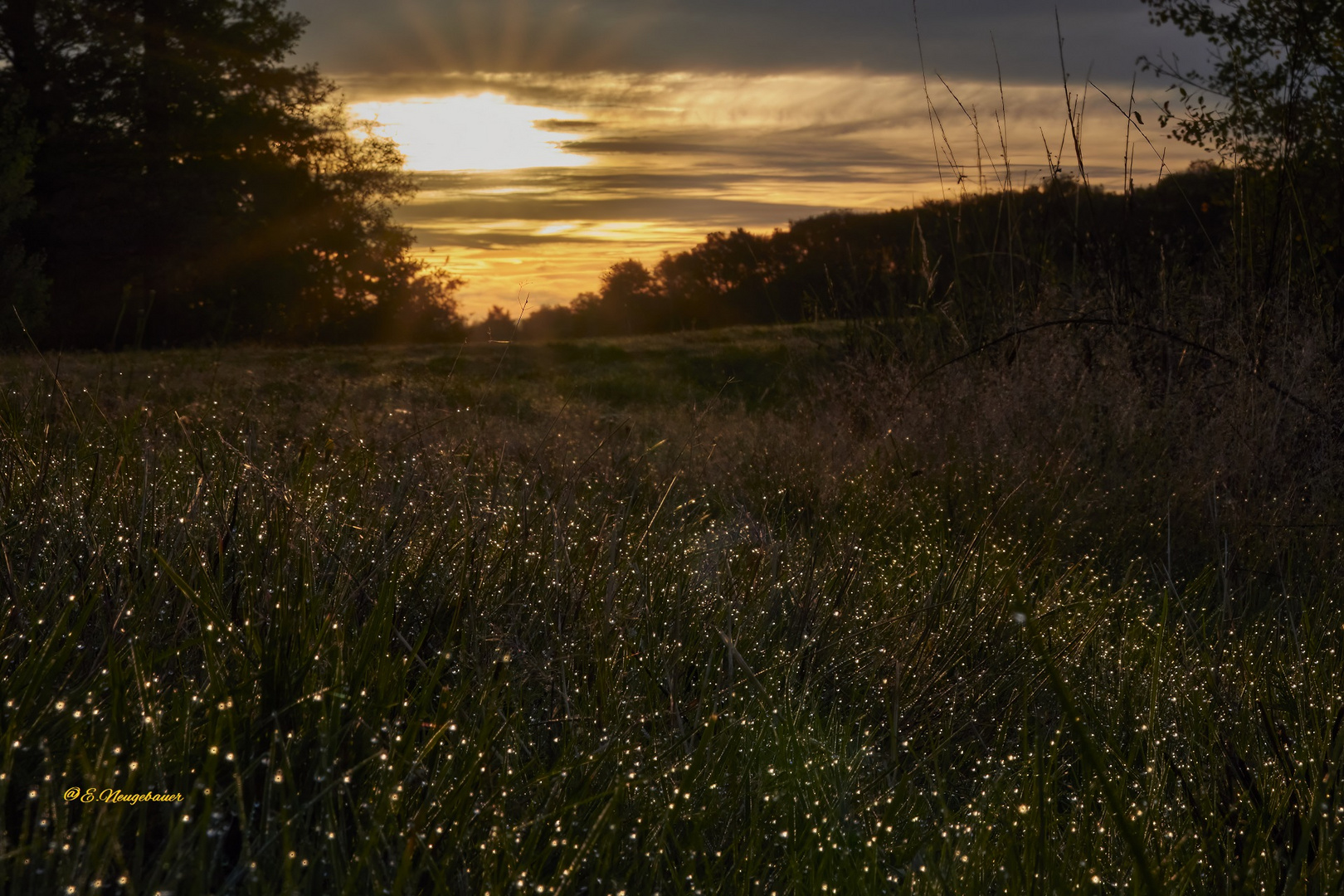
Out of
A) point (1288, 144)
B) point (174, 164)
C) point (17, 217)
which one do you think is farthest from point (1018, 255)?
point (174, 164)

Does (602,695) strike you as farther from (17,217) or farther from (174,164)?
(174,164)

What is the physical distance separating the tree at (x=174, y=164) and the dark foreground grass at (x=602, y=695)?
19.7 meters

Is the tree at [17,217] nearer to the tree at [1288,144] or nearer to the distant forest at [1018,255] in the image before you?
the distant forest at [1018,255]

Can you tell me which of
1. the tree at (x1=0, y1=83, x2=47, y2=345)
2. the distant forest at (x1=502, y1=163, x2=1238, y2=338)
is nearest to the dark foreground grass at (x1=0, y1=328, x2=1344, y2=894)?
the distant forest at (x1=502, y1=163, x2=1238, y2=338)

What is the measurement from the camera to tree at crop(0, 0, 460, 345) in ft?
69.1

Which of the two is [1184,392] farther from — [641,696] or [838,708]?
[641,696]

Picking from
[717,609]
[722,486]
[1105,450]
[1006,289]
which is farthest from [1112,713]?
[1006,289]

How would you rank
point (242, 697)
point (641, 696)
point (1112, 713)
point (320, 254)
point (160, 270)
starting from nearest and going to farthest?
point (242, 697) → point (641, 696) → point (1112, 713) → point (160, 270) → point (320, 254)

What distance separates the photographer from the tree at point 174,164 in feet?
69.1

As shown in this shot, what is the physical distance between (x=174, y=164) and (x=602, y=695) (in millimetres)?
24050

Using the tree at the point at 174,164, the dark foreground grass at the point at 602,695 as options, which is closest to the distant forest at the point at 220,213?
the tree at the point at 174,164

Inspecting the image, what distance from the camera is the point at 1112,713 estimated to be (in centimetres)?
190

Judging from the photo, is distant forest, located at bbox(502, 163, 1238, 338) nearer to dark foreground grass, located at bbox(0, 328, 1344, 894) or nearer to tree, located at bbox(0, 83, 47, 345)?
dark foreground grass, located at bbox(0, 328, 1344, 894)

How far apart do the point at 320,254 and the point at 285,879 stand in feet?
87.8
